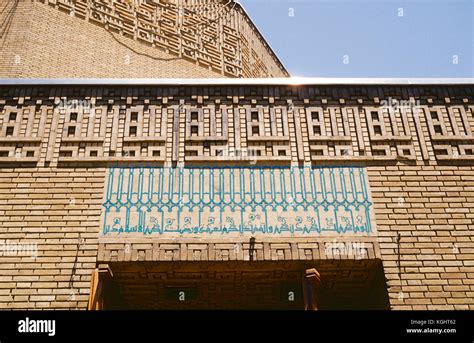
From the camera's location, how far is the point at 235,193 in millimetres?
7328

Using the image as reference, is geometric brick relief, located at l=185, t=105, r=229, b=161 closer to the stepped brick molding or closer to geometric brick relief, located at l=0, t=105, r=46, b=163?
the stepped brick molding

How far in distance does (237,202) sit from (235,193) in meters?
0.13

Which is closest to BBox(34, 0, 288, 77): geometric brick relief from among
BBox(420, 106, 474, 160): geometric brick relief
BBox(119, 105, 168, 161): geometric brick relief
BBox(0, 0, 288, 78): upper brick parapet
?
BBox(0, 0, 288, 78): upper brick parapet

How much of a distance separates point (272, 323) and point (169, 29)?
315 inches

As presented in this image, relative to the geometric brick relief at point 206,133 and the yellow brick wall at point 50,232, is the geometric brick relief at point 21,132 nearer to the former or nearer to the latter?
the yellow brick wall at point 50,232

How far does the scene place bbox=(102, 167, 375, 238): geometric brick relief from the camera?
7078 millimetres

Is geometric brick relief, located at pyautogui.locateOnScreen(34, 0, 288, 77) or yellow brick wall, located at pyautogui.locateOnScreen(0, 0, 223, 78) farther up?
geometric brick relief, located at pyautogui.locateOnScreen(34, 0, 288, 77)

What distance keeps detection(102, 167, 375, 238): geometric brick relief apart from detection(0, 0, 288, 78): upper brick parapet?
4241mm

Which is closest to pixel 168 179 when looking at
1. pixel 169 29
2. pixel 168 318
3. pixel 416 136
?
pixel 168 318

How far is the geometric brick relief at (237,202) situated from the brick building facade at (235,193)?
17mm

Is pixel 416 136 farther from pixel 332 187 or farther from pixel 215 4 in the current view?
pixel 215 4

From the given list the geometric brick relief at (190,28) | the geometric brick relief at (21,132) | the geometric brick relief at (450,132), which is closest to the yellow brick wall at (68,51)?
the geometric brick relief at (190,28)

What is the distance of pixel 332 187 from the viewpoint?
7402 mm

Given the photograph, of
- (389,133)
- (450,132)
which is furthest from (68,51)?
(450,132)
